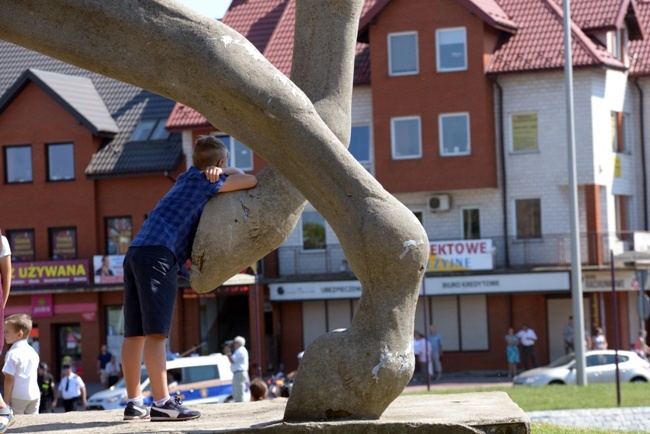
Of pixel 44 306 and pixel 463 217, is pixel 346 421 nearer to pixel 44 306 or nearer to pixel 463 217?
pixel 463 217

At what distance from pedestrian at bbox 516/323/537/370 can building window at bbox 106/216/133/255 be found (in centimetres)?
1456

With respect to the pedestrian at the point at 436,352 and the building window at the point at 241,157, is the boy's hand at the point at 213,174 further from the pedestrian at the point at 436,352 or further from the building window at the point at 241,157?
the building window at the point at 241,157

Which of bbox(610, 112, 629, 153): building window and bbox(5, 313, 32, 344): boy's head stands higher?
bbox(610, 112, 629, 153): building window

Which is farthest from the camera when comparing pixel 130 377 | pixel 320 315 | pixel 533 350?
pixel 320 315

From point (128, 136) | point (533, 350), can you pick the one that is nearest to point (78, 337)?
point (128, 136)

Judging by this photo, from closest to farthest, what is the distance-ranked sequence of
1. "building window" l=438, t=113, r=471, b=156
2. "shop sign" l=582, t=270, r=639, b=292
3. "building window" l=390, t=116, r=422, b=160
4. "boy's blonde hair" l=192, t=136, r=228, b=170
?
1. "boy's blonde hair" l=192, t=136, r=228, b=170
2. "shop sign" l=582, t=270, r=639, b=292
3. "building window" l=438, t=113, r=471, b=156
4. "building window" l=390, t=116, r=422, b=160

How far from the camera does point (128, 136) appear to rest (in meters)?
49.9

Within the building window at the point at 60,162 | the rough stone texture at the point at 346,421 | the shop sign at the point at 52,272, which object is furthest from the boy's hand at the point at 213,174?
the building window at the point at 60,162

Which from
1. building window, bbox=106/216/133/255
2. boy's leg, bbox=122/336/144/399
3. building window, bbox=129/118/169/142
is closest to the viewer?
boy's leg, bbox=122/336/144/399

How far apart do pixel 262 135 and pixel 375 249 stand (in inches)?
33.9

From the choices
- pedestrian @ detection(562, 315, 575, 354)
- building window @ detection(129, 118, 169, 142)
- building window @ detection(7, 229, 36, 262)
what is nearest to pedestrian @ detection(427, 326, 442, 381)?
pedestrian @ detection(562, 315, 575, 354)

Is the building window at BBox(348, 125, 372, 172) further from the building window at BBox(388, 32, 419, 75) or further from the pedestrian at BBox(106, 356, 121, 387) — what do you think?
the pedestrian at BBox(106, 356, 121, 387)

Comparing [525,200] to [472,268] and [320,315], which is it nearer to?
[472,268]

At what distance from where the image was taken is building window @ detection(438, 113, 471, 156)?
148 feet
